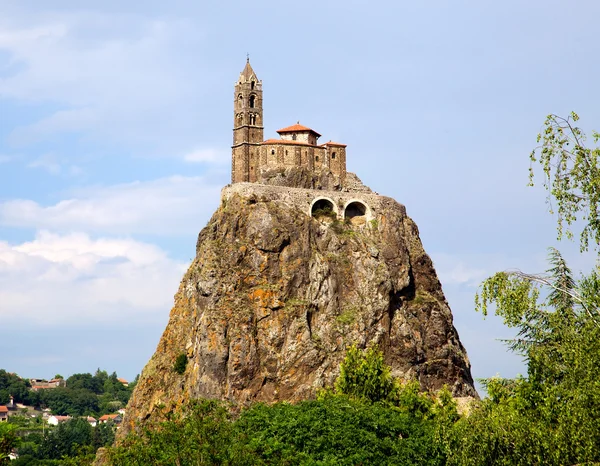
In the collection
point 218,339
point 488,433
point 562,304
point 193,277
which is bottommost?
point 488,433

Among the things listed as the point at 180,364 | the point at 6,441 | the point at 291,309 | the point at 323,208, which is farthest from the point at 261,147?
the point at 6,441

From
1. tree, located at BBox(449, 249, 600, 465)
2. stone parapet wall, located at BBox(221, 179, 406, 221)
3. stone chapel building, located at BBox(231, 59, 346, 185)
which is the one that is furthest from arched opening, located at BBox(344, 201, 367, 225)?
tree, located at BBox(449, 249, 600, 465)

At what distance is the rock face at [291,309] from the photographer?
8819cm

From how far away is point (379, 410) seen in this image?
55125mm

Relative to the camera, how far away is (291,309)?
90.0 m

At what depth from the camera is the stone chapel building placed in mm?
99062

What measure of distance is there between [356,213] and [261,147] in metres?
12.4

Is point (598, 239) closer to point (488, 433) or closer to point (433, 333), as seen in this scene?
point (488, 433)

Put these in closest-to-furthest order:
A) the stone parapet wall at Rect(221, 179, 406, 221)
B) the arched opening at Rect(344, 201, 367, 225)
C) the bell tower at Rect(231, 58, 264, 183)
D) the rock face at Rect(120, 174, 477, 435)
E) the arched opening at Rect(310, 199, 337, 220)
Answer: the rock face at Rect(120, 174, 477, 435) → the stone parapet wall at Rect(221, 179, 406, 221) → the arched opening at Rect(310, 199, 337, 220) → the arched opening at Rect(344, 201, 367, 225) → the bell tower at Rect(231, 58, 264, 183)

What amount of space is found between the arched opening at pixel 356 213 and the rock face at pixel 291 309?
1.46 ft

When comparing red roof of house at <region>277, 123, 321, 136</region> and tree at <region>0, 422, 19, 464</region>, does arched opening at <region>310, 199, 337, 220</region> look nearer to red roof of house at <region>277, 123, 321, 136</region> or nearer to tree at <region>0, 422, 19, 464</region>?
red roof of house at <region>277, 123, 321, 136</region>

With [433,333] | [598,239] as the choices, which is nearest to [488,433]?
[598,239]

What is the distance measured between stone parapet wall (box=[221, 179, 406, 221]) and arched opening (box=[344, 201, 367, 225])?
1.39 feet

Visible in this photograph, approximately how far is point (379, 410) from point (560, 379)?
1066 inches
